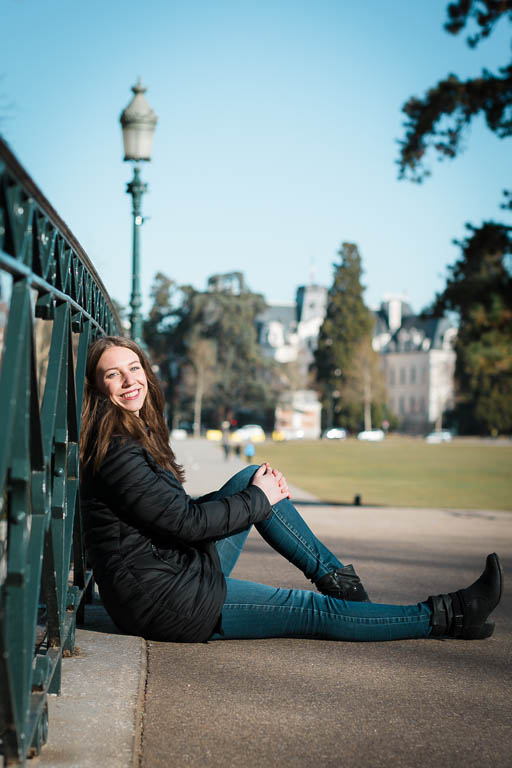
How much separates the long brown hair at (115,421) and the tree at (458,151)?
8134mm

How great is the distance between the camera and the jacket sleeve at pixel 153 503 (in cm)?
348

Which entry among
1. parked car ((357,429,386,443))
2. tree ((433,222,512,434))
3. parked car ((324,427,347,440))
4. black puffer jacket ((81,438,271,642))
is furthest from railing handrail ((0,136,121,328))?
parked car ((357,429,386,443))

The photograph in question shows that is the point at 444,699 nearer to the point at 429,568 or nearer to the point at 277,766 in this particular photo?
the point at 277,766

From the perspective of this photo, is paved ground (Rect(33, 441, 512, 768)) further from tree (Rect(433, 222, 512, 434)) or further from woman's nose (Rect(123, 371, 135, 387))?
tree (Rect(433, 222, 512, 434))

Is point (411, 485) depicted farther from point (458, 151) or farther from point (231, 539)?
point (231, 539)

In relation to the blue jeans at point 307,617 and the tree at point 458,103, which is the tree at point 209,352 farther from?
the blue jeans at point 307,617

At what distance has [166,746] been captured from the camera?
2.78 m

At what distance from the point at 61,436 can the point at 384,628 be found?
1.77m

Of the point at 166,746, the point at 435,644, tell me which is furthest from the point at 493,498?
the point at 166,746

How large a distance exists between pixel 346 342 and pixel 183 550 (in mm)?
83714

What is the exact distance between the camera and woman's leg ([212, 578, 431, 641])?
3922 mm

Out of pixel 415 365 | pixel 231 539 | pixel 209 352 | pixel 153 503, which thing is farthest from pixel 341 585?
pixel 415 365

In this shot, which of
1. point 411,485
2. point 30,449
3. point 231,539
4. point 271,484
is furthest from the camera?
point 411,485

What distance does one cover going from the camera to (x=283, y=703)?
3.24 meters
